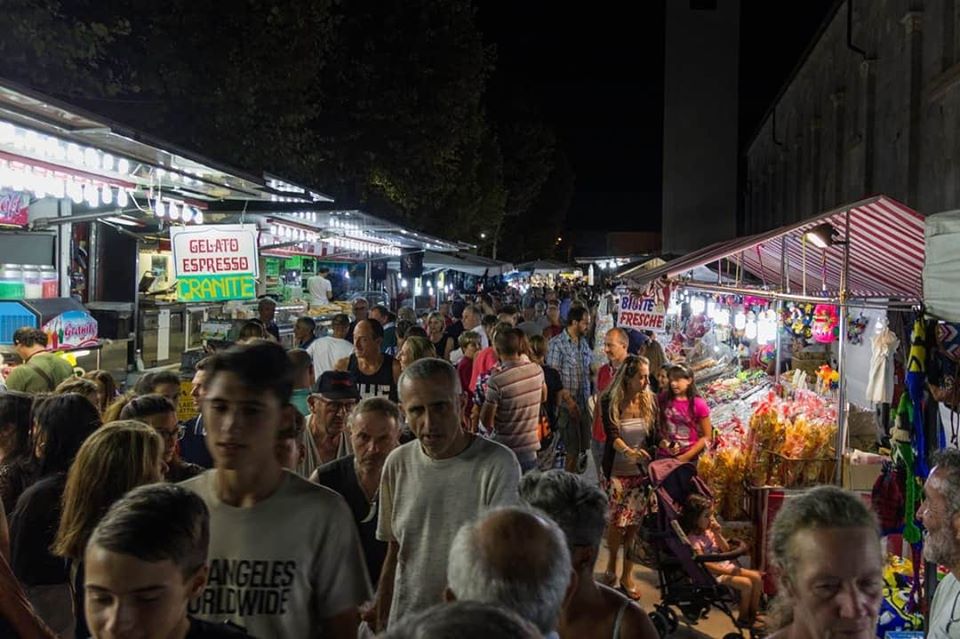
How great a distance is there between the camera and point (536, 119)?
4741cm

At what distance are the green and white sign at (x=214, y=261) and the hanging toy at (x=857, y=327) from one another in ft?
27.3

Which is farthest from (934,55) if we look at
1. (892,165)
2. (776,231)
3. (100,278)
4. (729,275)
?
(100,278)

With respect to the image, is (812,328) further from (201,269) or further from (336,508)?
(336,508)

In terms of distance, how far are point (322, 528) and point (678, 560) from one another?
460 centimetres

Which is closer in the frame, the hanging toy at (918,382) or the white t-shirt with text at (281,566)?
the white t-shirt with text at (281,566)

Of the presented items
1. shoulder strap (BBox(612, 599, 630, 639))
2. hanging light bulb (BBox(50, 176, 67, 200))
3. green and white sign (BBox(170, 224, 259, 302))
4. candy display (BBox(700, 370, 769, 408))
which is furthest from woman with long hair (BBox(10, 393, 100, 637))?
candy display (BBox(700, 370, 769, 408))

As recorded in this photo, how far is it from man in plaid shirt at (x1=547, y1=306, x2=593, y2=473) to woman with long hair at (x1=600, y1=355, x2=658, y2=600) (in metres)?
2.06

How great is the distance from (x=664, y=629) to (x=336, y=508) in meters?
3.85

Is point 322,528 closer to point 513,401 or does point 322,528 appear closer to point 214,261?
point 513,401

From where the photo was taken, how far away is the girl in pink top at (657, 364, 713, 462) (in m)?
7.67

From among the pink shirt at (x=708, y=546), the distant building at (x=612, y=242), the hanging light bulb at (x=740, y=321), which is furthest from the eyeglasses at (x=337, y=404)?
the distant building at (x=612, y=242)

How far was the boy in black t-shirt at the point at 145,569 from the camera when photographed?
7.06 ft

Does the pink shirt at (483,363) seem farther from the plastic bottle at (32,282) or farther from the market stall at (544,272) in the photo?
the market stall at (544,272)

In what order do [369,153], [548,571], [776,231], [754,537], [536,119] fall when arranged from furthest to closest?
[536,119] → [369,153] → [754,537] → [776,231] → [548,571]
